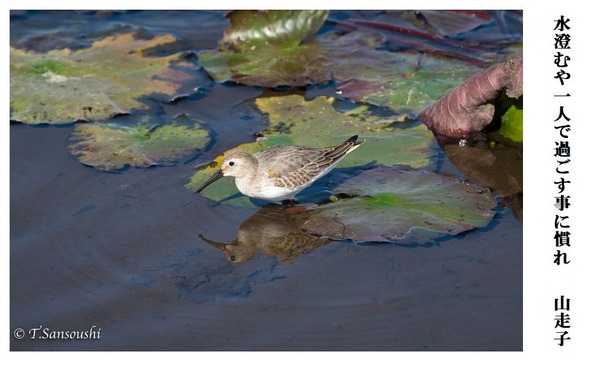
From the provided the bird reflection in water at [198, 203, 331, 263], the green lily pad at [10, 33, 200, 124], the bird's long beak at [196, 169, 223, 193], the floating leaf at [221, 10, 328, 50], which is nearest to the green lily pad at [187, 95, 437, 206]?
the bird's long beak at [196, 169, 223, 193]

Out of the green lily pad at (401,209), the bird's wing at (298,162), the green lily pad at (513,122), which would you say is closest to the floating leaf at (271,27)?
the green lily pad at (513,122)

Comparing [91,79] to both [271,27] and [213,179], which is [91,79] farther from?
[213,179]

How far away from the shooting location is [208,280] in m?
7.53

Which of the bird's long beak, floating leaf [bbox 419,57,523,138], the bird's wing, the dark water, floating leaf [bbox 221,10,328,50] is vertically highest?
floating leaf [bbox 221,10,328,50]

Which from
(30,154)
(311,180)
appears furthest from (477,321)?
(30,154)

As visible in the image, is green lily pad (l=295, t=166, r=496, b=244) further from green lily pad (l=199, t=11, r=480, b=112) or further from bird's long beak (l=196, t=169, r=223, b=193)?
green lily pad (l=199, t=11, r=480, b=112)

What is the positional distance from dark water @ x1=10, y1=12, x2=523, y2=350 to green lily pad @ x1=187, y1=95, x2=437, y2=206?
39 centimetres

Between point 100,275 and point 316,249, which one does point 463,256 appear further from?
point 100,275

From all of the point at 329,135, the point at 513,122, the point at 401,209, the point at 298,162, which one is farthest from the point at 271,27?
the point at 401,209

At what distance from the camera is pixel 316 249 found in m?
7.92

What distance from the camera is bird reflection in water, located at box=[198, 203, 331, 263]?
7.93m

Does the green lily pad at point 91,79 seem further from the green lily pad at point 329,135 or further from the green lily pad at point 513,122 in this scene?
the green lily pad at point 513,122

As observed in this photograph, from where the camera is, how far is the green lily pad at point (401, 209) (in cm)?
782

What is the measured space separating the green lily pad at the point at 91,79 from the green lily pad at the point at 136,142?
0.34m
